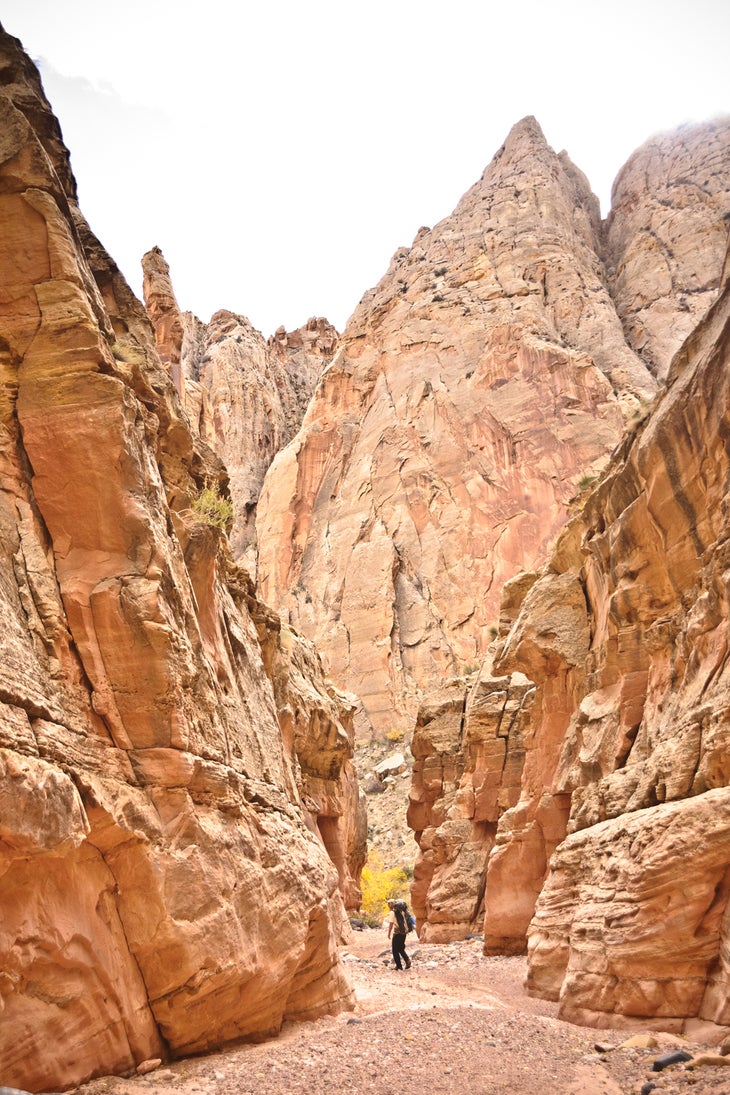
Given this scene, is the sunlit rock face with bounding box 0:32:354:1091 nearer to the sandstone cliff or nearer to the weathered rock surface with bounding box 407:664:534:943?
the sandstone cliff

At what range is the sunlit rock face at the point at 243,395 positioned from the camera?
80.7m

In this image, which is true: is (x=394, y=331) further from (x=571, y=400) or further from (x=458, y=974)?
(x=458, y=974)

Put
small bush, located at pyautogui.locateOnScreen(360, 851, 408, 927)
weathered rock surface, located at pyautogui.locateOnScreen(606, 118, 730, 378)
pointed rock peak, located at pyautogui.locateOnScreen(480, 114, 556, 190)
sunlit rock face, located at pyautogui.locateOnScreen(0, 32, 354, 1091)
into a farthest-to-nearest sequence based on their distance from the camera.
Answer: pointed rock peak, located at pyautogui.locateOnScreen(480, 114, 556, 190) < weathered rock surface, located at pyautogui.locateOnScreen(606, 118, 730, 378) < small bush, located at pyautogui.locateOnScreen(360, 851, 408, 927) < sunlit rock face, located at pyautogui.locateOnScreen(0, 32, 354, 1091)

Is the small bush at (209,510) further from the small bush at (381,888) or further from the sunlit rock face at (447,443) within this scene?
the sunlit rock face at (447,443)

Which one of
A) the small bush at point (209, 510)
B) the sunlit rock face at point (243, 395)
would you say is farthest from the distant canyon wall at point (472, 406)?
the small bush at point (209, 510)

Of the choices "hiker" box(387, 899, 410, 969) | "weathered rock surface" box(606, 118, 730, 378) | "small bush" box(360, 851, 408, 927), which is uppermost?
"weathered rock surface" box(606, 118, 730, 378)

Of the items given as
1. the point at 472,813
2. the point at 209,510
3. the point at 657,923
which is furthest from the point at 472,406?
the point at 657,923

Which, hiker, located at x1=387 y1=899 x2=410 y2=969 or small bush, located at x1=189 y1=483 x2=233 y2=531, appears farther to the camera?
hiker, located at x1=387 y1=899 x2=410 y2=969

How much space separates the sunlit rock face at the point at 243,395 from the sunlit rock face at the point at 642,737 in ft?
177

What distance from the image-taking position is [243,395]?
8825cm

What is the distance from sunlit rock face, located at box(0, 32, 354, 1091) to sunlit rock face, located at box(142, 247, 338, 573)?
6051 cm

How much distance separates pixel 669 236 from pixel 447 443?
31247mm

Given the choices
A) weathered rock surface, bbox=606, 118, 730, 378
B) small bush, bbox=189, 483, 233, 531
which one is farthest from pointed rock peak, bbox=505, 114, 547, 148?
small bush, bbox=189, 483, 233, 531

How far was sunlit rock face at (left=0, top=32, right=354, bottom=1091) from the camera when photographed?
21.7ft
